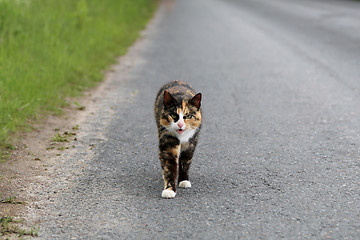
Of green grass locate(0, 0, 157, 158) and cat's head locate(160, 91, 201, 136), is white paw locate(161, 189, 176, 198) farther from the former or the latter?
green grass locate(0, 0, 157, 158)

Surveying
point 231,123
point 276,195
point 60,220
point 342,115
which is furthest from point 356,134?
point 60,220

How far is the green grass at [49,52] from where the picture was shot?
706cm

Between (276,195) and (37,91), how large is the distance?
13.9ft

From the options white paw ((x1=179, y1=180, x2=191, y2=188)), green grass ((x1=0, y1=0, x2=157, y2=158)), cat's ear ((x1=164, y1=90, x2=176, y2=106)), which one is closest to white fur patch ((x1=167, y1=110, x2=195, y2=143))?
cat's ear ((x1=164, y1=90, x2=176, y2=106))

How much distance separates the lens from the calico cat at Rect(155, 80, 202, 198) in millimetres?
4398

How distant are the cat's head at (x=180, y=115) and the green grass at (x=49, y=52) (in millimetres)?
2220

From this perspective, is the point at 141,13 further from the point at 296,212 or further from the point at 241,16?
the point at 296,212

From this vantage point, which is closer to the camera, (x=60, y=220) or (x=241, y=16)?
(x=60, y=220)

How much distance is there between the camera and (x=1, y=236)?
147 inches

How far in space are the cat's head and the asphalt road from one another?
1.91ft

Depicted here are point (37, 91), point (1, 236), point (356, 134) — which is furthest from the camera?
point (37, 91)

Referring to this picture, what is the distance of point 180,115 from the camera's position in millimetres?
4367

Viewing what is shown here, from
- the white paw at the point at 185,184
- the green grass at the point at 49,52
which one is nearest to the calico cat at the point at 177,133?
the white paw at the point at 185,184

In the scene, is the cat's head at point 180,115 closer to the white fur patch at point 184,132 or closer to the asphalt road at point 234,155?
the white fur patch at point 184,132
